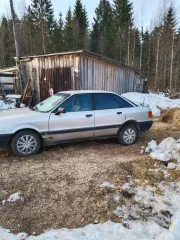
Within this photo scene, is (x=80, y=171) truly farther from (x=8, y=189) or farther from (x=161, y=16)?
(x=161, y=16)

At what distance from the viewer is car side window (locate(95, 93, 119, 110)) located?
577 centimetres

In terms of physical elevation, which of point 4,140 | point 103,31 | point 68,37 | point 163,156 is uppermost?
point 103,31

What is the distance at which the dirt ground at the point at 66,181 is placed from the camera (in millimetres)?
2902

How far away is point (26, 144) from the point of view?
500 centimetres

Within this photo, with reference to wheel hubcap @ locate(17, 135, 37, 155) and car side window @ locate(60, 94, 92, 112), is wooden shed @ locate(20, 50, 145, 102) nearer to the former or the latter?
car side window @ locate(60, 94, 92, 112)

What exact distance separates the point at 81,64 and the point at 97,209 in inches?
356

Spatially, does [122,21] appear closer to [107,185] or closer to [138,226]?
[107,185]

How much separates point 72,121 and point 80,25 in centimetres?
3280

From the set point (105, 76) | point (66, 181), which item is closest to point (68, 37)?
point (105, 76)

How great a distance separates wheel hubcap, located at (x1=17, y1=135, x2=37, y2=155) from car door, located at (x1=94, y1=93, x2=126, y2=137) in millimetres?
1683

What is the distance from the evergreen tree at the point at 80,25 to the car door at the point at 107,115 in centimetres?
2778

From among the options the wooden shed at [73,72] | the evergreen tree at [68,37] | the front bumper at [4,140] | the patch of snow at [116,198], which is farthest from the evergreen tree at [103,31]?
the patch of snow at [116,198]

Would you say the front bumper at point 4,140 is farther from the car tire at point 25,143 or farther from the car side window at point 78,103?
the car side window at point 78,103

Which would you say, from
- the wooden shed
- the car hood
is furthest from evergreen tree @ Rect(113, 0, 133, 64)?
the car hood
